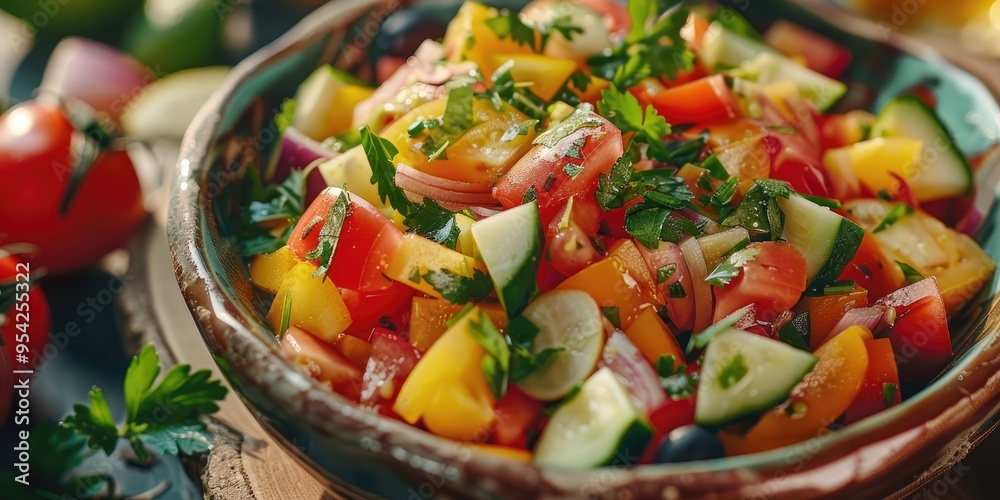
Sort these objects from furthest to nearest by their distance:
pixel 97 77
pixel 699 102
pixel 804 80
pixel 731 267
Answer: pixel 97 77
pixel 804 80
pixel 699 102
pixel 731 267

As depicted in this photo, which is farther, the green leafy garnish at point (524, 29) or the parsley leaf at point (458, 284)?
the green leafy garnish at point (524, 29)

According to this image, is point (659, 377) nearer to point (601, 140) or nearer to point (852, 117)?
point (601, 140)

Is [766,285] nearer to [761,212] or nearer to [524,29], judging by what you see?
[761,212]


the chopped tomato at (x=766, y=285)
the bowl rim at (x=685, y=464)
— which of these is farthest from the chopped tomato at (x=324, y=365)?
the chopped tomato at (x=766, y=285)

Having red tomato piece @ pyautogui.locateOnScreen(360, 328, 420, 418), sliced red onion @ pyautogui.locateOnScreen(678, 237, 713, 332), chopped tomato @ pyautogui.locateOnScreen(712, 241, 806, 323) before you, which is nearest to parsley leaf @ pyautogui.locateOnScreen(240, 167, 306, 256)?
red tomato piece @ pyautogui.locateOnScreen(360, 328, 420, 418)

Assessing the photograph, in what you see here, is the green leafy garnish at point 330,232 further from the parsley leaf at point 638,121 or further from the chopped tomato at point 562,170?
the parsley leaf at point 638,121

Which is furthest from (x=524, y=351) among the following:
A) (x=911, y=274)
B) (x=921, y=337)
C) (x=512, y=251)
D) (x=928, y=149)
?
(x=928, y=149)
